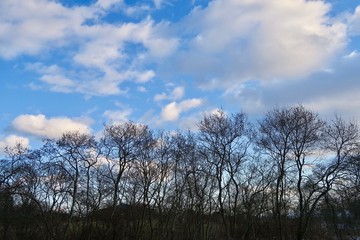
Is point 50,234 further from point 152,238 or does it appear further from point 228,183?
point 228,183

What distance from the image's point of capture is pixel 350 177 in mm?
44062

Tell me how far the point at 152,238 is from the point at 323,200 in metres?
22.7

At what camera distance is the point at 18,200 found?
55594mm

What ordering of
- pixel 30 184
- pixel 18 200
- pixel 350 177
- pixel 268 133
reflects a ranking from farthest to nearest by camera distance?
1. pixel 18 200
2. pixel 30 184
3. pixel 268 133
4. pixel 350 177

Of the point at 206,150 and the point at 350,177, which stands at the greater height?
the point at 206,150

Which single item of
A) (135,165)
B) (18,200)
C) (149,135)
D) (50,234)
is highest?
(149,135)

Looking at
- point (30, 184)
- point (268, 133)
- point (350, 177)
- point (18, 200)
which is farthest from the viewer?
point (18, 200)

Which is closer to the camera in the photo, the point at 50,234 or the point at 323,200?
the point at 323,200

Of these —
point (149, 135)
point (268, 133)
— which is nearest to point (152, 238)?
point (149, 135)

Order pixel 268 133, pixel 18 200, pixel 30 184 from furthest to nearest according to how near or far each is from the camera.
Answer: pixel 18 200
pixel 30 184
pixel 268 133

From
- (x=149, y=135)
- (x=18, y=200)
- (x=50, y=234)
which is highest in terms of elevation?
(x=149, y=135)

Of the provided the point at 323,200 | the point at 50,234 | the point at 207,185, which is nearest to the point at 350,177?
the point at 323,200

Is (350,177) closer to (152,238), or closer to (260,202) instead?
(260,202)

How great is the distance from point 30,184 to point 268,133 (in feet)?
97.9
